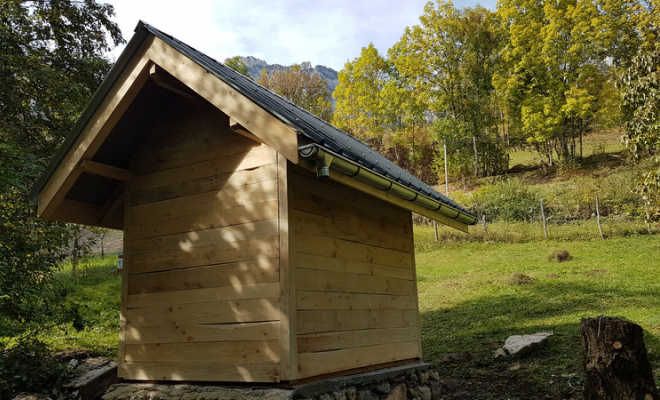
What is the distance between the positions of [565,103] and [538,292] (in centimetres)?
2132

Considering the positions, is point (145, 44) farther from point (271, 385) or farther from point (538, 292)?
point (538, 292)

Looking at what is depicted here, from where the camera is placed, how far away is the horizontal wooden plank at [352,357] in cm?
487

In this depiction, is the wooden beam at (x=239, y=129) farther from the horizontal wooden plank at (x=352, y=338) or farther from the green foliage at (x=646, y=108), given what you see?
the green foliage at (x=646, y=108)

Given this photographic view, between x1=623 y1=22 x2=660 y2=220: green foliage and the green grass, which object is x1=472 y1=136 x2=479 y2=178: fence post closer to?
the green grass

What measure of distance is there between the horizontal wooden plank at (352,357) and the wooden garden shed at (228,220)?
0.02 metres

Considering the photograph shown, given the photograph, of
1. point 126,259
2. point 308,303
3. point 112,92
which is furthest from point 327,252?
point 112,92

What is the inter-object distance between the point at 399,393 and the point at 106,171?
455cm

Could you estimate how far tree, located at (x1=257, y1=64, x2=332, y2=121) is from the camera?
131 ft

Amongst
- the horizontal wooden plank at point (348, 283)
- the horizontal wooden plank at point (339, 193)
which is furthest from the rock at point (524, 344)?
the horizontal wooden plank at point (339, 193)

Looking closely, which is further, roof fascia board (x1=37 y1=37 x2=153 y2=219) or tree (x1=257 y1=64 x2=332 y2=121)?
tree (x1=257 y1=64 x2=332 y2=121)

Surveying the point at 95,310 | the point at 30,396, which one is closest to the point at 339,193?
the point at 30,396

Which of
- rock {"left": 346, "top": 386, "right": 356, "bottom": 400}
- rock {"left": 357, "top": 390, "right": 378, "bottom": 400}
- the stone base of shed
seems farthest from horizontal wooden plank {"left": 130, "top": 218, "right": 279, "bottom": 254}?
rock {"left": 357, "top": 390, "right": 378, "bottom": 400}

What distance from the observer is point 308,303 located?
4.99 meters

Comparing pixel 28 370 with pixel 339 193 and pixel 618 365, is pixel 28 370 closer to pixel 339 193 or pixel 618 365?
pixel 339 193
